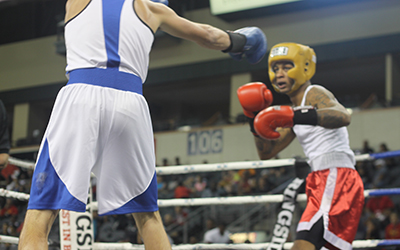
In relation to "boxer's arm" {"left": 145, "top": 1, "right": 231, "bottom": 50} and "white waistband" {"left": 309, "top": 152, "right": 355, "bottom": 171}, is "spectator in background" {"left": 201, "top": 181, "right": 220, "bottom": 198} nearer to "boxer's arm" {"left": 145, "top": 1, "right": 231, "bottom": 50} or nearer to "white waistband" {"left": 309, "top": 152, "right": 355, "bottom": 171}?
"white waistband" {"left": 309, "top": 152, "right": 355, "bottom": 171}

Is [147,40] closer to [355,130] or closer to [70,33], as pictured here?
[70,33]

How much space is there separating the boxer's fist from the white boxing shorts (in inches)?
26.5

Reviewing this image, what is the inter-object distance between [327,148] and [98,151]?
4.08ft

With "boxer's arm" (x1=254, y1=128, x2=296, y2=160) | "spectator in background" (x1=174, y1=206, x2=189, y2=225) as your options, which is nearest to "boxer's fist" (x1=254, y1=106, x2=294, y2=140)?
"boxer's arm" (x1=254, y1=128, x2=296, y2=160)

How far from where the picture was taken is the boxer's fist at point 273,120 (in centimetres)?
204

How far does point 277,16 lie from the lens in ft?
39.4

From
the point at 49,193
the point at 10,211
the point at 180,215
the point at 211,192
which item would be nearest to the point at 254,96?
the point at 49,193

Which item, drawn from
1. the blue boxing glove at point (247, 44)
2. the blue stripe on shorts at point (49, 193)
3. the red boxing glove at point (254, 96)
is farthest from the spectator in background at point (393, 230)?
the blue stripe on shorts at point (49, 193)

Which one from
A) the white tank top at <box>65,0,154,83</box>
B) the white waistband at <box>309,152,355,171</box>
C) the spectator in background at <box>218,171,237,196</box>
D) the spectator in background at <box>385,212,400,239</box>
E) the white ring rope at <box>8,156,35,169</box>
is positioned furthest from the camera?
the spectator in background at <box>218,171,237,196</box>

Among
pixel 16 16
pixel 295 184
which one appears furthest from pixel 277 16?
pixel 295 184

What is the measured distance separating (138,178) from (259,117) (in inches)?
30.5

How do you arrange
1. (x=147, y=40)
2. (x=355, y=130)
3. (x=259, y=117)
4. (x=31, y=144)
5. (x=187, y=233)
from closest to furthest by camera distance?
1. (x=147, y=40)
2. (x=259, y=117)
3. (x=187, y=233)
4. (x=355, y=130)
5. (x=31, y=144)

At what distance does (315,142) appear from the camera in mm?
2350

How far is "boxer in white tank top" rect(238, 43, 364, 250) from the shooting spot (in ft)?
6.76
